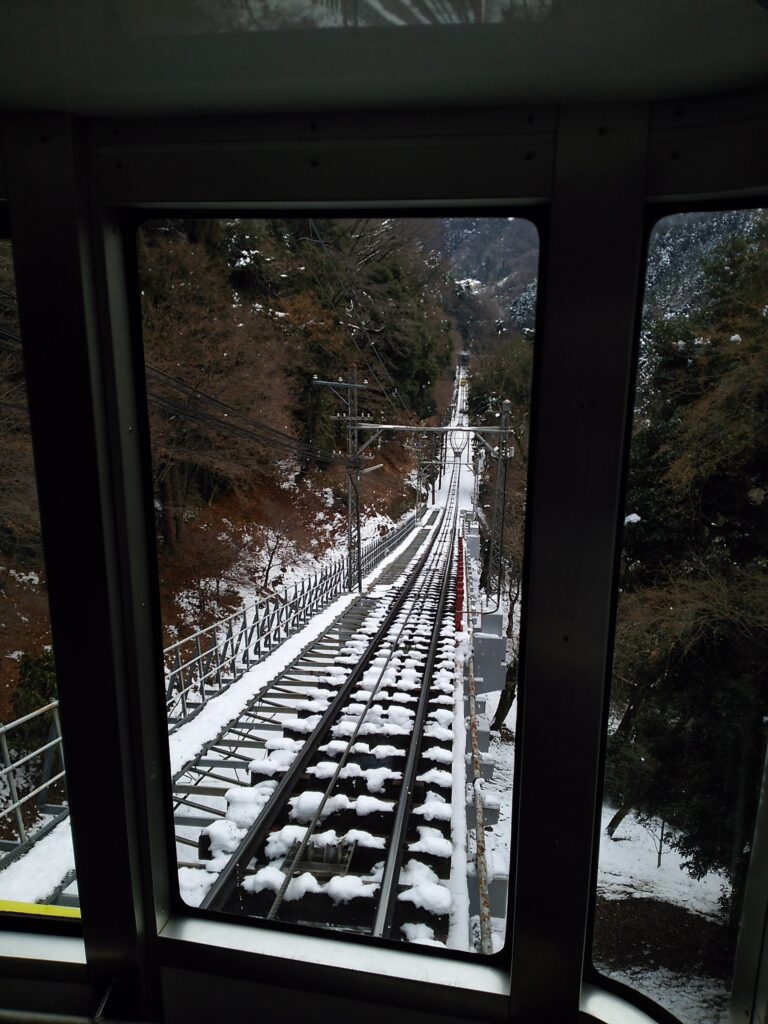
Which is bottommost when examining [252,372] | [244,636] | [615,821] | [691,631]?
[244,636]

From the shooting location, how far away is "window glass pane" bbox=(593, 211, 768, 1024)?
1096mm

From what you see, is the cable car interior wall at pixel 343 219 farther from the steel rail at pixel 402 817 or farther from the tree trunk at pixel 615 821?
the steel rail at pixel 402 817

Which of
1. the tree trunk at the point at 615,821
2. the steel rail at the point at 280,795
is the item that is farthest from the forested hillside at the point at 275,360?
the tree trunk at the point at 615,821

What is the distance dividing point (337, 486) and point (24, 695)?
1.31 metres

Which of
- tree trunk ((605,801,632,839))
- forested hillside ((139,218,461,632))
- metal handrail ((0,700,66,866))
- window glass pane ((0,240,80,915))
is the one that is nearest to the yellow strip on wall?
window glass pane ((0,240,80,915))

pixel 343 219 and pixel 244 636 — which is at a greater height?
pixel 343 219

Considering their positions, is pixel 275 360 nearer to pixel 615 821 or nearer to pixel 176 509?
pixel 176 509

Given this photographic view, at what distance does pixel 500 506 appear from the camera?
4.75 ft

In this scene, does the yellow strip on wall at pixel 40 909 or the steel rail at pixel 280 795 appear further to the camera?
the steel rail at pixel 280 795

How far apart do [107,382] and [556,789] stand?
1182 millimetres

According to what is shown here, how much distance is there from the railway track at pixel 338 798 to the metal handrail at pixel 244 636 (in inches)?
14.2

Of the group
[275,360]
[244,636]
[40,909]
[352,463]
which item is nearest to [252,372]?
[275,360]

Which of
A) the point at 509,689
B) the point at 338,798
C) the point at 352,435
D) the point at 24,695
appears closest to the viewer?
the point at 509,689

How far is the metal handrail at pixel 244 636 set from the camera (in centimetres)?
344
